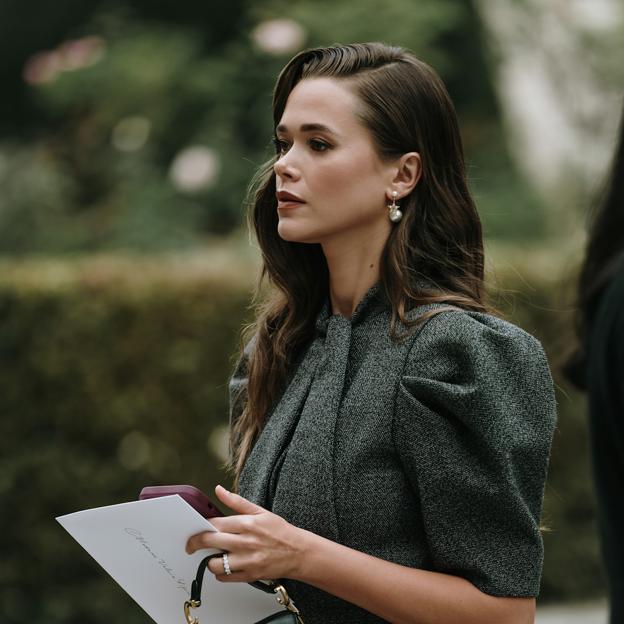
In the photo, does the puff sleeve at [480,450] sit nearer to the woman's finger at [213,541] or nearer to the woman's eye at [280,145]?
the woman's finger at [213,541]

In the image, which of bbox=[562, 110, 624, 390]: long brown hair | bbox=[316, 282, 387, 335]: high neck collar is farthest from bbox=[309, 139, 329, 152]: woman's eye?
bbox=[562, 110, 624, 390]: long brown hair

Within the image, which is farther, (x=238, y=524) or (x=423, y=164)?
(x=423, y=164)

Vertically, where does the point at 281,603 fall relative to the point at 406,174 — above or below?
below

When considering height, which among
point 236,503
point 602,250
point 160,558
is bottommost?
point 160,558

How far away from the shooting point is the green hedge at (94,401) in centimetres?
557

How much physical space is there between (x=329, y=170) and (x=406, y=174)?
16 cm

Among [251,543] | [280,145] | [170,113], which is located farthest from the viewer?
[170,113]

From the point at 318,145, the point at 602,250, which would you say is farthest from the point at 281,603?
the point at 602,250

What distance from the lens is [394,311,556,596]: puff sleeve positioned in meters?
2.03

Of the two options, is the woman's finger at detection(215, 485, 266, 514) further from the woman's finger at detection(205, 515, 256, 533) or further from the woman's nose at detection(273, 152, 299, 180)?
the woman's nose at detection(273, 152, 299, 180)

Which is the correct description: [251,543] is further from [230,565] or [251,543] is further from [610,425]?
[610,425]

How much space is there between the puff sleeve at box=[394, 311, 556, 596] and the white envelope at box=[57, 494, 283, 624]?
38 cm

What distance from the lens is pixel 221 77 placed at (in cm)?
938

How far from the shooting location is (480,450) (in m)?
2.04
